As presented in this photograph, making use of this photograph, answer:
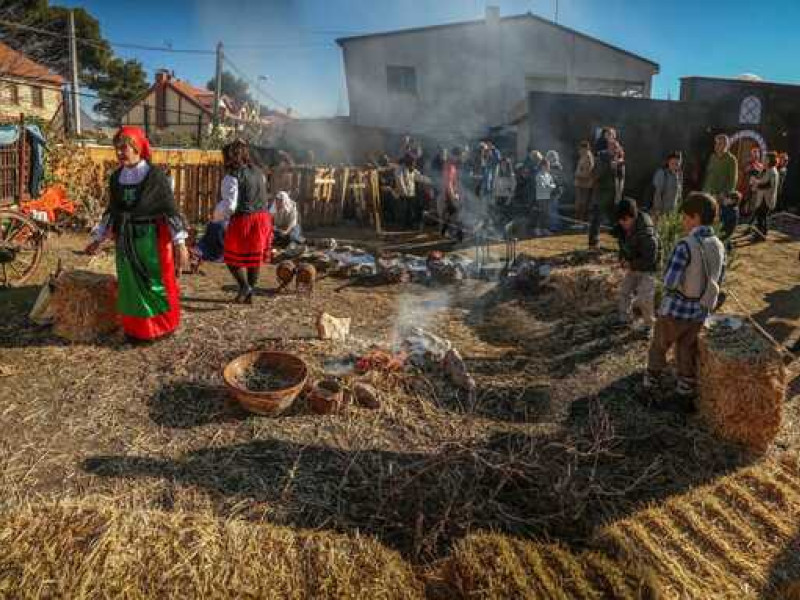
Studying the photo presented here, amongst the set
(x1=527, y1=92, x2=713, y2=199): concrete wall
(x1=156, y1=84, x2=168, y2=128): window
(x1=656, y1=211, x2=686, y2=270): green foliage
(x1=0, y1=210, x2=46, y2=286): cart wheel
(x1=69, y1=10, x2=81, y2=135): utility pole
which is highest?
(x1=156, y1=84, x2=168, y2=128): window

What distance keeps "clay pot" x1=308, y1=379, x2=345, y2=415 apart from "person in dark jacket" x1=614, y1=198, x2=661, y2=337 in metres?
3.54

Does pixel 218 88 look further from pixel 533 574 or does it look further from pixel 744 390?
pixel 533 574

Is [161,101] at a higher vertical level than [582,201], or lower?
higher

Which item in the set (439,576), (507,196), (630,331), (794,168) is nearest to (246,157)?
(630,331)

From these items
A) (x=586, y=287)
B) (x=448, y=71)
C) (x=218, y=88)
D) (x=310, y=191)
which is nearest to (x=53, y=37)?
(x=218, y=88)

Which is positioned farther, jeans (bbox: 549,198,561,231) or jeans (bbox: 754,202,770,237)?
jeans (bbox: 549,198,561,231)

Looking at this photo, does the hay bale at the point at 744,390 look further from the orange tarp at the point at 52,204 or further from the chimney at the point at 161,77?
the chimney at the point at 161,77

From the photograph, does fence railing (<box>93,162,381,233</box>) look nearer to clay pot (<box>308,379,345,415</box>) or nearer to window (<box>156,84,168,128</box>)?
clay pot (<box>308,379,345,415</box>)

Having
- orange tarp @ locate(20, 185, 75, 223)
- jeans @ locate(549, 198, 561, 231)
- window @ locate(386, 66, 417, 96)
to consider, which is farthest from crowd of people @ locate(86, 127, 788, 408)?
window @ locate(386, 66, 417, 96)

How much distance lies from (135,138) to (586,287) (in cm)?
567

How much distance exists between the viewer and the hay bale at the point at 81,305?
18.0 feet

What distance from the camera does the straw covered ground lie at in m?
2.49

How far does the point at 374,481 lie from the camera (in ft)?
12.4

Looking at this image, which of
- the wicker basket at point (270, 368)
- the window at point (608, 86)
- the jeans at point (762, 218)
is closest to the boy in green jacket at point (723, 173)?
the jeans at point (762, 218)
